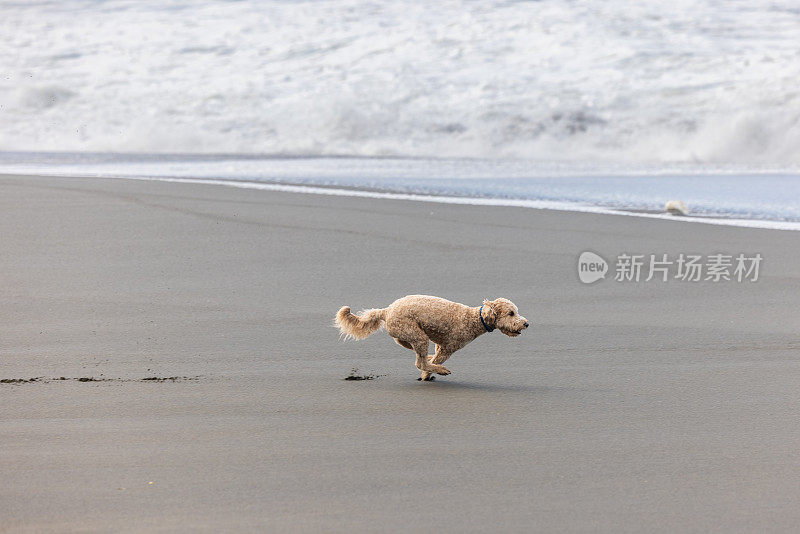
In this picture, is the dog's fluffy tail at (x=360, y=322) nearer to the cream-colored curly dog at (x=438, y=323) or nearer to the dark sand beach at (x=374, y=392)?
the cream-colored curly dog at (x=438, y=323)

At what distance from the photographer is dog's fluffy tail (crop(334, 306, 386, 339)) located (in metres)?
3.97

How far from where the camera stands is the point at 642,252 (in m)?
7.02

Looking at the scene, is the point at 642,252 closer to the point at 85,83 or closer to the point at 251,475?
the point at 251,475

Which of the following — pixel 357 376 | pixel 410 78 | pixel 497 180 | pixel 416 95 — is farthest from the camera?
pixel 410 78

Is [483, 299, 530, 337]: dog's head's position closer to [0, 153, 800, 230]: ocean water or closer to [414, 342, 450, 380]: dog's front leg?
[414, 342, 450, 380]: dog's front leg

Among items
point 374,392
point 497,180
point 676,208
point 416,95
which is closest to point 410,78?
point 416,95

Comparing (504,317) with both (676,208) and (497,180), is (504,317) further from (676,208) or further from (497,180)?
(497,180)

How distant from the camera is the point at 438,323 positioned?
3.90 m

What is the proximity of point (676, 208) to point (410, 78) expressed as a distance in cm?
1014

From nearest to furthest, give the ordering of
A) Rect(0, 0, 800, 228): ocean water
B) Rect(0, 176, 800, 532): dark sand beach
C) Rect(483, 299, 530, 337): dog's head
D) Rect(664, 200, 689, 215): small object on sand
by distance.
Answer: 1. Rect(0, 176, 800, 532): dark sand beach
2. Rect(483, 299, 530, 337): dog's head
3. Rect(664, 200, 689, 215): small object on sand
4. Rect(0, 0, 800, 228): ocean water

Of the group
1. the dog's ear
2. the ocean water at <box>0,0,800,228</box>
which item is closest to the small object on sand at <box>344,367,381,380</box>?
the dog's ear

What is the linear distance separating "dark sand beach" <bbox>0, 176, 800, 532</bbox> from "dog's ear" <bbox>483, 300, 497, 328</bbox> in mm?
249

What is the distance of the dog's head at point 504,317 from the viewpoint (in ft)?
12.6

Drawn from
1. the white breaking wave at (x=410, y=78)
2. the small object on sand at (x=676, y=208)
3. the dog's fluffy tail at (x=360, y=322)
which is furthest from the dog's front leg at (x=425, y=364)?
the white breaking wave at (x=410, y=78)
